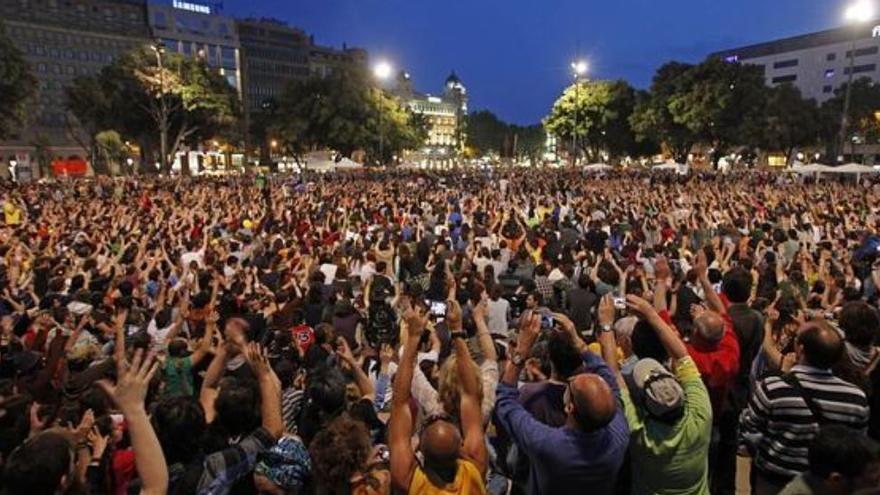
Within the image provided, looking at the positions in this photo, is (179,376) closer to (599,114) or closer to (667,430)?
(667,430)

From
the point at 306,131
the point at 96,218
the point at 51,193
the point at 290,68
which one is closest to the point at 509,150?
the point at 290,68

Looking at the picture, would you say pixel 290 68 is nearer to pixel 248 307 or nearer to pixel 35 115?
pixel 35 115

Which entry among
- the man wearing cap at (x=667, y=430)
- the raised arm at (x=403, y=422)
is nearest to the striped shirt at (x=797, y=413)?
the man wearing cap at (x=667, y=430)

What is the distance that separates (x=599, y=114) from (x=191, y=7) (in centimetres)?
7974

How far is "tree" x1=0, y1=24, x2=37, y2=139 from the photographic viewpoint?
3353 cm

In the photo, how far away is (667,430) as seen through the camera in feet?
9.77

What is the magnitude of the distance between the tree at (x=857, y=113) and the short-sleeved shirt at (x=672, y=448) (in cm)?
6068

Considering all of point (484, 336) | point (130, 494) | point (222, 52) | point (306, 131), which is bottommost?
point (130, 494)

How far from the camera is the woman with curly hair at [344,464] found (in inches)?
104

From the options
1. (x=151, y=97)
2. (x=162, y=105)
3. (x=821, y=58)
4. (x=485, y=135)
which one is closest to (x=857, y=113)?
(x=821, y=58)

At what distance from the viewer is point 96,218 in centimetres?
1644

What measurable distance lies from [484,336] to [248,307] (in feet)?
14.6

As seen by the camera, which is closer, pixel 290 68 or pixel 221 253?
pixel 221 253

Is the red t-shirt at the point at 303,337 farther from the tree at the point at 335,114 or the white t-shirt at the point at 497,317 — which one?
the tree at the point at 335,114
